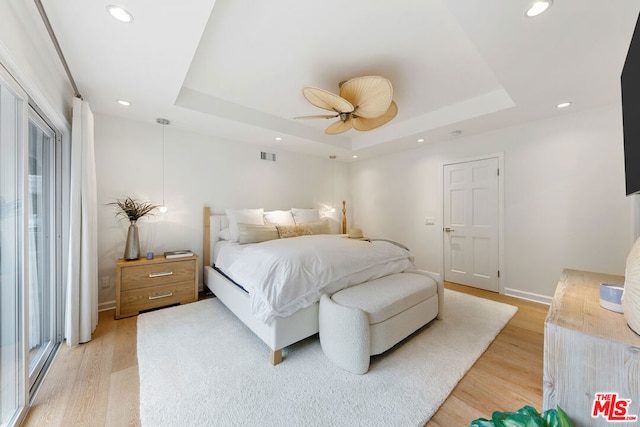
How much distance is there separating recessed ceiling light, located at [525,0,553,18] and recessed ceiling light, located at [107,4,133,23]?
2.31m

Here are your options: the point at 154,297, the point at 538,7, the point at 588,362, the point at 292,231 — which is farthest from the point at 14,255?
the point at 538,7

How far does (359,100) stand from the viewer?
2174 millimetres

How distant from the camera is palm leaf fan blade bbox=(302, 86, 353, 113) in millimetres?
1956

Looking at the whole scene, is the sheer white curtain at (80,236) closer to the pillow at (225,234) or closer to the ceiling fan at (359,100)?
the pillow at (225,234)

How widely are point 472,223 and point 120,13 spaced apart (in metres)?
4.31

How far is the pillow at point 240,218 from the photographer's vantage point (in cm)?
329

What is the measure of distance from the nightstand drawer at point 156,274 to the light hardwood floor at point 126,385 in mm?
538

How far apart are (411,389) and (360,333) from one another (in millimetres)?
456

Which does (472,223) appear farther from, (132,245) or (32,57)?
(32,57)

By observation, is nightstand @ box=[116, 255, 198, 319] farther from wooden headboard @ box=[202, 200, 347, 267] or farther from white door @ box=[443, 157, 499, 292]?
white door @ box=[443, 157, 499, 292]

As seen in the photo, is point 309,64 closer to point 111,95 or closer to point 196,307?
point 111,95

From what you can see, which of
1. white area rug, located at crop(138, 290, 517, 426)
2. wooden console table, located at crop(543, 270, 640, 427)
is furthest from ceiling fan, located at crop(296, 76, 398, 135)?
white area rug, located at crop(138, 290, 517, 426)

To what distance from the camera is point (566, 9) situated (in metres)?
1.38
